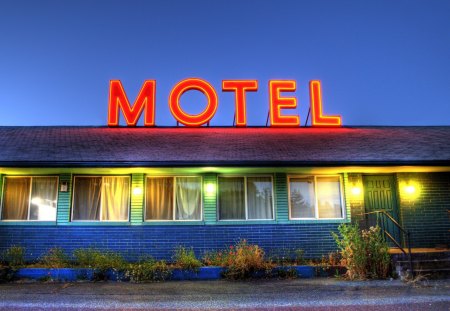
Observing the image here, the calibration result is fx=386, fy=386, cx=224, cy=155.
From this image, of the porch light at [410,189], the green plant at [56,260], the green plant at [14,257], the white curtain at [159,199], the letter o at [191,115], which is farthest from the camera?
the letter o at [191,115]

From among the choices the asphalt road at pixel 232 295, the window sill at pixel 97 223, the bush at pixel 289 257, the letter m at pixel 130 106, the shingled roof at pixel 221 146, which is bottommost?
the asphalt road at pixel 232 295

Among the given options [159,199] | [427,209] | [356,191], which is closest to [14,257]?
[159,199]

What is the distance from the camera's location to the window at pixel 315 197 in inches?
436

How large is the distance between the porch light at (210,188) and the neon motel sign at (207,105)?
4.70 metres

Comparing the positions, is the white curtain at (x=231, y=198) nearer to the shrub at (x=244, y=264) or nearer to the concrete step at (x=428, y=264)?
the shrub at (x=244, y=264)

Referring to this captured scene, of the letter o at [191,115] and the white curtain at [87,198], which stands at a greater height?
the letter o at [191,115]

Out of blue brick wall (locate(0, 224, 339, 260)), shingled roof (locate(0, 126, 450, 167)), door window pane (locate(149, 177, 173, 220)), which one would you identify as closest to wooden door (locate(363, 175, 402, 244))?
shingled roof (locate(0, 126, 450, 167))

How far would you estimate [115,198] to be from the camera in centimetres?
1100

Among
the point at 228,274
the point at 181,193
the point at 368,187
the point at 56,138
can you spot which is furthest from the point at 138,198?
the point at 368,187

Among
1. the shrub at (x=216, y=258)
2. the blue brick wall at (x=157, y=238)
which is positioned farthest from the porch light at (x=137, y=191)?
the shrub at (x=216, y=258)

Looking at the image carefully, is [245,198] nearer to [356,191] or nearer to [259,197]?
[259,197]

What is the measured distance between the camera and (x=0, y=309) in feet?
21.4

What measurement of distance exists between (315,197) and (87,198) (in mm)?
6544

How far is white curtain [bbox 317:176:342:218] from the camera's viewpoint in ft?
36.5
